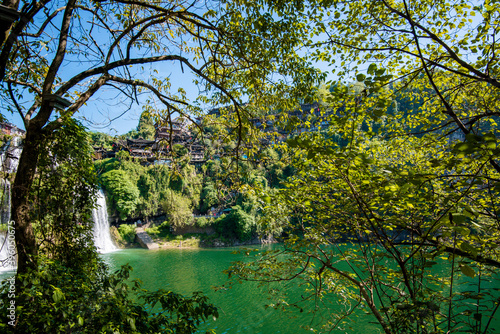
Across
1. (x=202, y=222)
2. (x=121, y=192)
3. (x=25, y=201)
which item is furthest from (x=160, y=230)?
(x=25, y=201)

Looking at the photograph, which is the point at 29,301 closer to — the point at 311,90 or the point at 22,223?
the point at 22,223

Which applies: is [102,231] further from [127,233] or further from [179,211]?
A: [179,211]

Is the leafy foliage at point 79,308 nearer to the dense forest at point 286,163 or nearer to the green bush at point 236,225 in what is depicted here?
the dense forest at point 286,163

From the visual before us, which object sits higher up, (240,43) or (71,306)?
(240,43)

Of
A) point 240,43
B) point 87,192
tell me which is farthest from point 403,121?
point 87,192

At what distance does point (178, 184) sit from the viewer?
26.0 metres

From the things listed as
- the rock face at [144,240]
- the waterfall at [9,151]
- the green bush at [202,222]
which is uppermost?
the waterfall at [9,151]

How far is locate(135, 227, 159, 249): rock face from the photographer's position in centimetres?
2109

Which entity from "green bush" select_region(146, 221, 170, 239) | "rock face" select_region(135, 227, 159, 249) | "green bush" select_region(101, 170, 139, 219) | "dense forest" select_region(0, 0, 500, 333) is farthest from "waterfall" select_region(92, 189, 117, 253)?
"dense forest" select_region(0, 0, 500, 333)

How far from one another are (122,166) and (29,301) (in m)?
24.3

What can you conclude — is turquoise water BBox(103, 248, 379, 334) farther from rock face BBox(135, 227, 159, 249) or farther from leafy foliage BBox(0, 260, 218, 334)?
rock face BBox(135, 227, 159, 249)

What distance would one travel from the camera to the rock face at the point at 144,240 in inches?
830

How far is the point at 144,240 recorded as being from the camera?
2156 cm

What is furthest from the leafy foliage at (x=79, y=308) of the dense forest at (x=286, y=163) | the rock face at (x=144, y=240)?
the rock face at (x=144, y=240)
